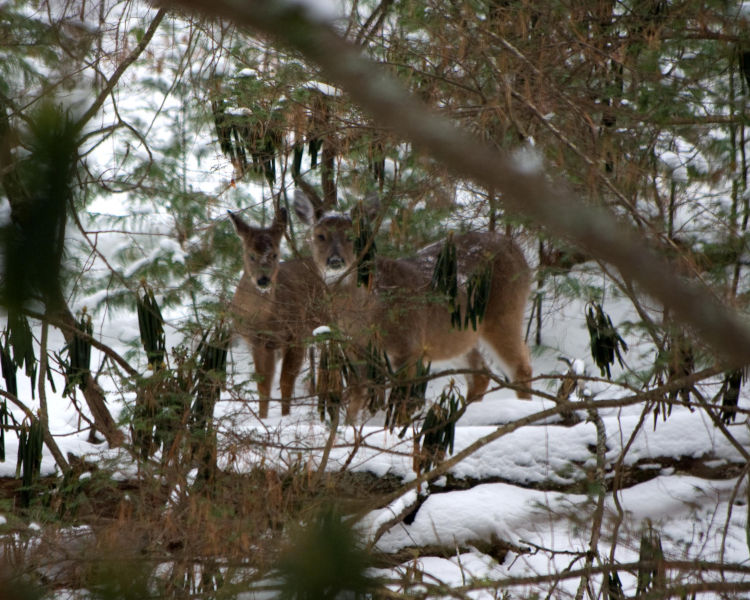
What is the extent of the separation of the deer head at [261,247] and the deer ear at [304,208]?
33 cm

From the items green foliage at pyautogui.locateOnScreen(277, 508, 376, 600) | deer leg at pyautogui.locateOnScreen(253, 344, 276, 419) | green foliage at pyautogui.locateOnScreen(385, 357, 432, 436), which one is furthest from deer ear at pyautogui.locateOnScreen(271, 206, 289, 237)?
green foliage at pyautogui.locateOnScreen(277, 508, 376, 600)

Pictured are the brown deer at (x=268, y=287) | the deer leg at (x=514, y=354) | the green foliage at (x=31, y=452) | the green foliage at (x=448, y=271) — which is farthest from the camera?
the deer leg at (x=514, y=354)

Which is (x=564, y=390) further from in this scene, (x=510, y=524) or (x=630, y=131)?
(x=630, y=131)

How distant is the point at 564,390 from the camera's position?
5.93 metres

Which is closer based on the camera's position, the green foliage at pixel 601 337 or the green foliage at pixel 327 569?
the green foliage at pixel 327 569

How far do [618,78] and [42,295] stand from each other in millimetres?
6277

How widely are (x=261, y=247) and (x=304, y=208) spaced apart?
740mm

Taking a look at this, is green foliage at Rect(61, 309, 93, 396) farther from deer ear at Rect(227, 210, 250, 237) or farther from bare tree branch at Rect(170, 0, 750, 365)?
bare tree branch at Rect(170, 0, 750, 365)

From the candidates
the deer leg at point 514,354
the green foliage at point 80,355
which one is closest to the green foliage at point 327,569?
the green foliage at point 80,355

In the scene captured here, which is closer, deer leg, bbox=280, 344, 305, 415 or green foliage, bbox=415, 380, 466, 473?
green foliage, bbox=415, 380, 466, 473

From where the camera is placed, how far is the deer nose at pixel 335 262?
845cm

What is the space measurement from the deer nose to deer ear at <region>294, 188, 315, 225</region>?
0.54m

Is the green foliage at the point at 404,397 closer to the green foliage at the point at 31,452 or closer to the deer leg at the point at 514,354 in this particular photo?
the green foliage at the point at 31,452

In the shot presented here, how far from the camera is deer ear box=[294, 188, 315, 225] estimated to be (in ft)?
28.7
